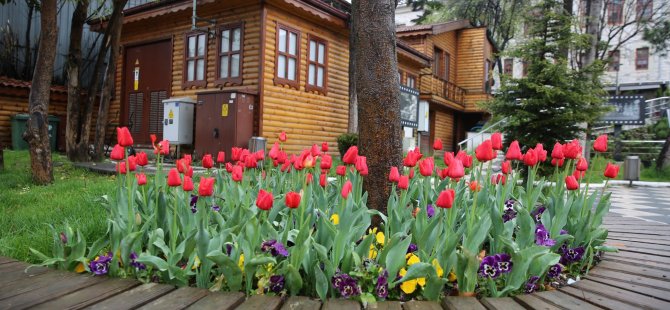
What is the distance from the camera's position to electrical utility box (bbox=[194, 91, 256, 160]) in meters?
10.5

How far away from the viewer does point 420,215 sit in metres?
2.36

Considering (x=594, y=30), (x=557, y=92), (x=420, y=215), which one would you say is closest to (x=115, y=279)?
(x=420, y=215)

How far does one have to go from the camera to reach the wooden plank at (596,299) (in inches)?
72.6

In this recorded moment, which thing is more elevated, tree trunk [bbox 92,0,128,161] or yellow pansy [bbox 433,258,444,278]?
tree trunk [bbox 92,0,128,161]

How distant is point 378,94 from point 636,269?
5.74 ft

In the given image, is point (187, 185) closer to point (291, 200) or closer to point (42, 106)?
point (291, 200)

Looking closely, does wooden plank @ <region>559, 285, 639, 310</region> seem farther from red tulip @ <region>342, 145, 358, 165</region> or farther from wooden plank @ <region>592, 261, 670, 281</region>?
red tulip @ <region>342, 145, 358, 165</region>

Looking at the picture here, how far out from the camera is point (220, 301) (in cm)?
173

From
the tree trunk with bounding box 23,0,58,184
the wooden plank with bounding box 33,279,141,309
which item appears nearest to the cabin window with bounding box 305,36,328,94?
the tree trunk with bounding box 23,0,58,184

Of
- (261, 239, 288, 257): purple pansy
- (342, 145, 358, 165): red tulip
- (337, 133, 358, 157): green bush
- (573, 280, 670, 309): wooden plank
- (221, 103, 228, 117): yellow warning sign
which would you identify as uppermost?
(221, 103, 228, 117): yellow warning sign

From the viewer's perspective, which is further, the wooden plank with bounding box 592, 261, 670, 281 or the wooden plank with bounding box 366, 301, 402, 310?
the wooden plank with bounding box 592, 261, 670, 281

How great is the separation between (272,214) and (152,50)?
41.4ft

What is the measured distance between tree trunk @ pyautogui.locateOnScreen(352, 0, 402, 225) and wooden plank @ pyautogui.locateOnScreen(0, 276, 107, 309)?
170cm

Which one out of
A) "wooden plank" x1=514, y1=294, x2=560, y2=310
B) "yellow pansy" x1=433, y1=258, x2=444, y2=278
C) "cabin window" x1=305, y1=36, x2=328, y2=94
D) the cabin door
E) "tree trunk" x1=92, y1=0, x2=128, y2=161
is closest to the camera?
"wooden plank" x1=514, y1=294, x2=560, y2=310
